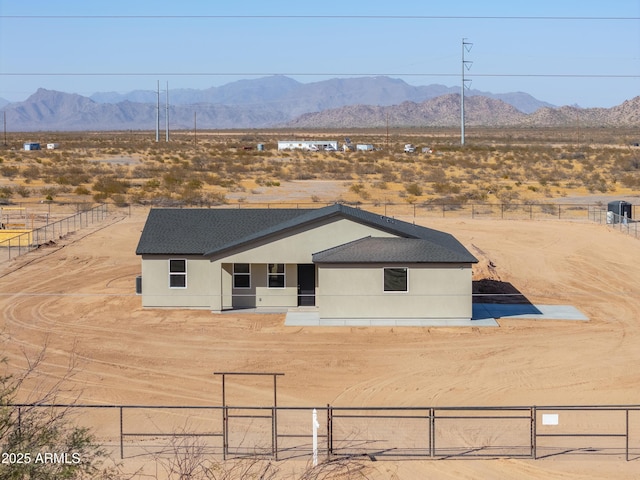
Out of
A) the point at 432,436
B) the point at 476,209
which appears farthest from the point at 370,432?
the point at 476,209

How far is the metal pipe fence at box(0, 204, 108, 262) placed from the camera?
48625mm

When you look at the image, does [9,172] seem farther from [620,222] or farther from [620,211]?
[620,222]

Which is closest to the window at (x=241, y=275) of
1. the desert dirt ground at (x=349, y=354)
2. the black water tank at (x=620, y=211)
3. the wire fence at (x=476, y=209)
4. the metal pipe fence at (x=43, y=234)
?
the desert dirt ground at (x=349, y=354)

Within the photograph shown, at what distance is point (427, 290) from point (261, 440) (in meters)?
13.5

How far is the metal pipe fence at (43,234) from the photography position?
160 ft

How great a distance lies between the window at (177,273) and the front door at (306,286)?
4.37 metres

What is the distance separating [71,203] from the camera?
2744 inches

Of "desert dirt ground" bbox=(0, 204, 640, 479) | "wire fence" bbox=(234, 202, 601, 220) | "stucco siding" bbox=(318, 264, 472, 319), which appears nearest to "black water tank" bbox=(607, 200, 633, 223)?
"wire fence" bbox=(234, 202, 601, 220)

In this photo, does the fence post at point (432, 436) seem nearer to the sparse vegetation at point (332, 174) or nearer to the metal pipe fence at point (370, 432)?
the metal pipe fence at point (370, 432)

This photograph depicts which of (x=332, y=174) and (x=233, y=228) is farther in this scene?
(x=332, y=174)

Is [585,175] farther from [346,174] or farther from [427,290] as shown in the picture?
[427,290]

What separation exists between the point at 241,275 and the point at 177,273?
2423mm

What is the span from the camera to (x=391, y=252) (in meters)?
33.7

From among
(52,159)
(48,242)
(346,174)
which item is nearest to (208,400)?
(48,242)
